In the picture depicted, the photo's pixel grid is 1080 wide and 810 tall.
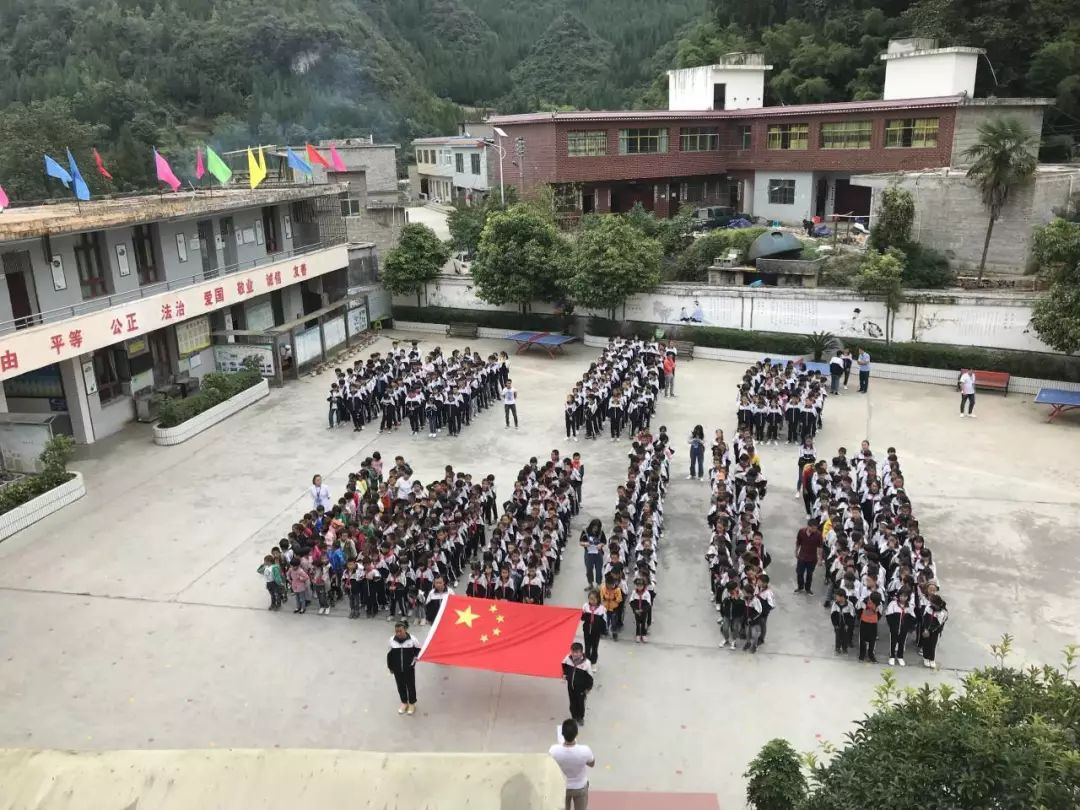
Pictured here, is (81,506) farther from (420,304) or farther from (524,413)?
(420,304)

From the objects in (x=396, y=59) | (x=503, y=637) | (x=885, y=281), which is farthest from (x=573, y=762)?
(x=396, y=59)


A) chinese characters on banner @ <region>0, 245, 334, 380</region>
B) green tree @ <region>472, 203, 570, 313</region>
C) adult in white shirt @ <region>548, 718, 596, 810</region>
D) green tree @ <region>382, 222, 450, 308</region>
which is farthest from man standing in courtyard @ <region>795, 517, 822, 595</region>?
green tree @ <region>382, 222, 450, 308</region>

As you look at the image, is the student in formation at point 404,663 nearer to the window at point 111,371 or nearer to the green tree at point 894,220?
the window at point 111,371

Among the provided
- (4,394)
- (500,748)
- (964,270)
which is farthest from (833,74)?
(500,748)

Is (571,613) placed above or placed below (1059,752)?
below

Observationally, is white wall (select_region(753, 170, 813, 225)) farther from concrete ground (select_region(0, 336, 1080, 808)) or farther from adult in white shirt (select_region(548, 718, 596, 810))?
adult in white shirt (select_region(548, 718, 596, 810))
